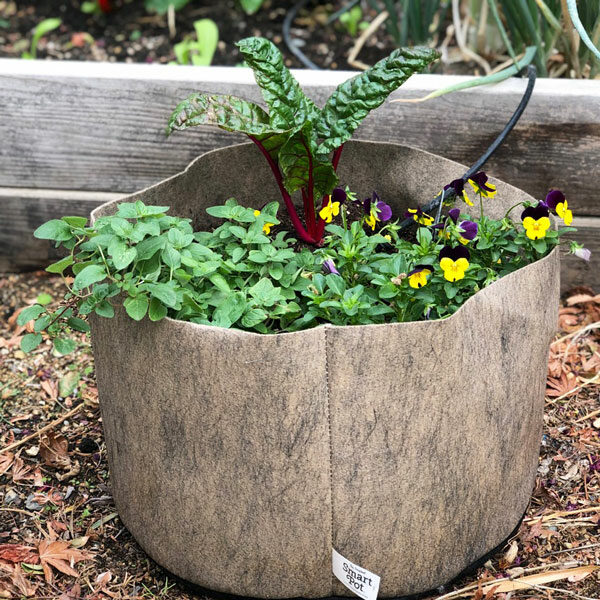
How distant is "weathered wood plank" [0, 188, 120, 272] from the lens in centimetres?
202

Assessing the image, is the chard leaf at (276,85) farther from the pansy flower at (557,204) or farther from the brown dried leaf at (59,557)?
the brown dried leaf at (59,557)

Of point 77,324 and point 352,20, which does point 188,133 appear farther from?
point 352,20

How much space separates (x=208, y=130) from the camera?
185cm

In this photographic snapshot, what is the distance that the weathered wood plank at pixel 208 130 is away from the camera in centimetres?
179

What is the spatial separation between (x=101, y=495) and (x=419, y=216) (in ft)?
2.67

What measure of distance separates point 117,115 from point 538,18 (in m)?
1.00

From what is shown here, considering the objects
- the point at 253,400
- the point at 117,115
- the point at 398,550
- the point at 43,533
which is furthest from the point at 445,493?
the point at 117,115

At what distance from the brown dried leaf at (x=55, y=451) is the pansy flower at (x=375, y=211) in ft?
2.53

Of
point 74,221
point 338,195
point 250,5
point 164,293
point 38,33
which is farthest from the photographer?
point 250,5

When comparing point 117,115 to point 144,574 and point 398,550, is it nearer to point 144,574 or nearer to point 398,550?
point 144,574

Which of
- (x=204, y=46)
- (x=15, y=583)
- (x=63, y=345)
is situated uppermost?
(x=204, y=46)

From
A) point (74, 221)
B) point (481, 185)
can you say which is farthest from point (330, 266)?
point (74, 221)

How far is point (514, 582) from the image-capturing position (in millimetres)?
1344

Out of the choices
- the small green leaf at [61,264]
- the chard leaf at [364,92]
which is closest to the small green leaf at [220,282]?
the small green leaf at [61,264]
